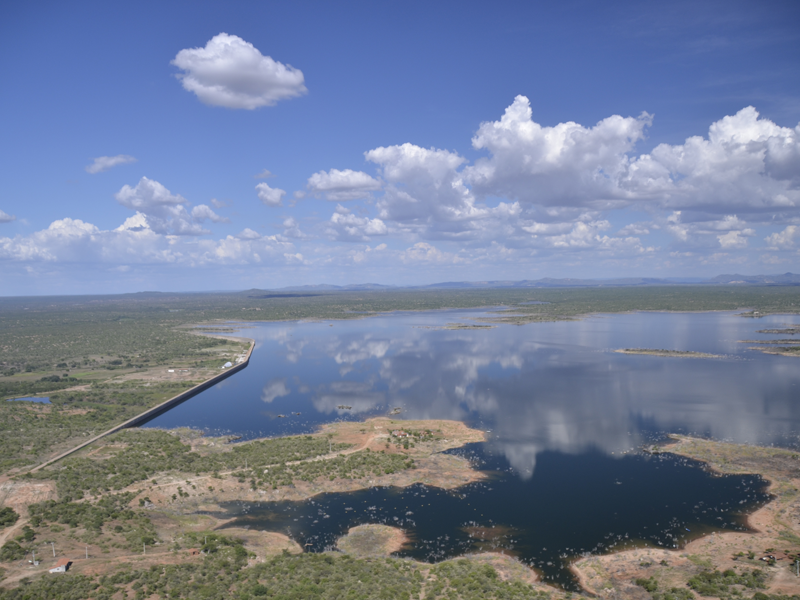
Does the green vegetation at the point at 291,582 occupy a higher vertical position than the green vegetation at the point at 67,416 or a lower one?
lower

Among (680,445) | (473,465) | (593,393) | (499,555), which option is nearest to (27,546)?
(499,555)

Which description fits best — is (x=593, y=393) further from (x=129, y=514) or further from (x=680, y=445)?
(x=129, y=514)

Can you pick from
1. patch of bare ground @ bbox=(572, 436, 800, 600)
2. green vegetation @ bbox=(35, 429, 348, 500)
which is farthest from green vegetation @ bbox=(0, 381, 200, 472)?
patch of bare ground @ bbox=(572, 436, 800, 600)

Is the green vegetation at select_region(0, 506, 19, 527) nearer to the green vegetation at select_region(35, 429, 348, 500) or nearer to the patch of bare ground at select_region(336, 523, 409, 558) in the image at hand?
the green vegetation at select_region(35, 429, 348, 500)

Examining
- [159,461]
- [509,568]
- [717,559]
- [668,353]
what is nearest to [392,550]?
[509,568]

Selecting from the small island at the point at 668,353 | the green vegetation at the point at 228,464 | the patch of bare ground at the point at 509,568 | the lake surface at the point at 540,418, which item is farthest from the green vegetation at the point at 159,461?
the small island at the point at 668,353

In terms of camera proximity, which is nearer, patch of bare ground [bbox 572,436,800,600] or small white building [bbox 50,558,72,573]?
patch of bare ground [bbox 572,436,800,600]

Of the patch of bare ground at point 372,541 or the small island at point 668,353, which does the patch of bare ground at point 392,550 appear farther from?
the small island at point 668,353
